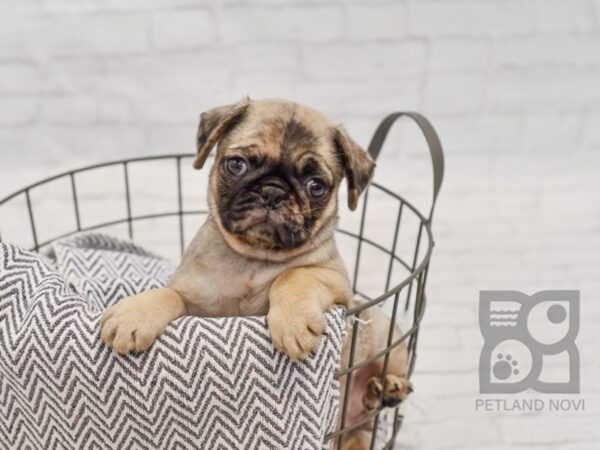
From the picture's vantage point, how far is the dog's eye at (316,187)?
202 centimetres

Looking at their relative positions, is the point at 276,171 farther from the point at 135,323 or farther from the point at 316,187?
the point at 135,323

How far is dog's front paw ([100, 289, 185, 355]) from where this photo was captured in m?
1.77

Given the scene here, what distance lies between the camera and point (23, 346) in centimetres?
184

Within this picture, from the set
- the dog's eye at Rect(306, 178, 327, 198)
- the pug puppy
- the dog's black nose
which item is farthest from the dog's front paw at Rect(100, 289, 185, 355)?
the dog's eye at Rect(306, 178, 327, 198)

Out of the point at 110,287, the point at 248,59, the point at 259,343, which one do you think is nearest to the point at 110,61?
the point at 248,59

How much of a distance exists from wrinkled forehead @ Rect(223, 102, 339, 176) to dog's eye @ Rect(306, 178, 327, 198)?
51 millimetres

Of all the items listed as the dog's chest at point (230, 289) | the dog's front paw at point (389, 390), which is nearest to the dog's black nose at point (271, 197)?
the dog's chest at point (230, 289)

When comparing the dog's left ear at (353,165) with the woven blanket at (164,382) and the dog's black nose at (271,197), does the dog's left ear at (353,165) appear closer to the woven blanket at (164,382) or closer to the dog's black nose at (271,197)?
the dog's black nose at (271,197)

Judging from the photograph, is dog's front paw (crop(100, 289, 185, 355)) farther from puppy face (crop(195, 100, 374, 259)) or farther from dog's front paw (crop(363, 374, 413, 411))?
dog's front paw (crop(363, 374, 413, 411))

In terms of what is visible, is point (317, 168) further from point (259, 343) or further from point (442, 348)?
point (442, 348)

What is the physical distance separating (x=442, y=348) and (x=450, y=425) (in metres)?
0.39

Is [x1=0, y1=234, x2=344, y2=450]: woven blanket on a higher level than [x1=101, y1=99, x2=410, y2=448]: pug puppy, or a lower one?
lower

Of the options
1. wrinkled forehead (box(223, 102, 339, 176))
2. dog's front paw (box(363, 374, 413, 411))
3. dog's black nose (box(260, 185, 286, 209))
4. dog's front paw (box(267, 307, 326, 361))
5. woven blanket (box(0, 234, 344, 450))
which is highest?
wrinkled forehead (box(223, 102, 339, 176))

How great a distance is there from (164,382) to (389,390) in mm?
763
